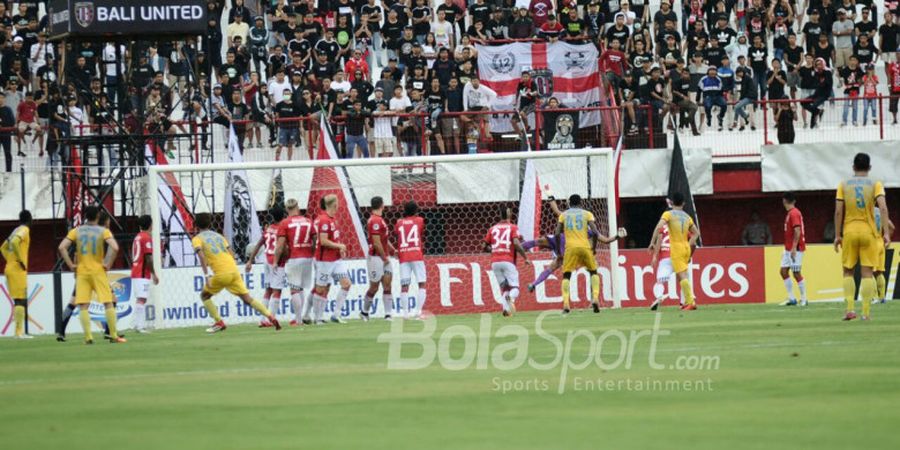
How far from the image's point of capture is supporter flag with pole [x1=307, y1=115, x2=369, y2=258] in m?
30.8

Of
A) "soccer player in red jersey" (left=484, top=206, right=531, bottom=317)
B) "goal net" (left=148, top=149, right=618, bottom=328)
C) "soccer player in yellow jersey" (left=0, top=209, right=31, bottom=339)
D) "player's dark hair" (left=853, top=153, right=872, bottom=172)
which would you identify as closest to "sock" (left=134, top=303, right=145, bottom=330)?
"goal net" (left=148, top=149, right=618, bottom=328)

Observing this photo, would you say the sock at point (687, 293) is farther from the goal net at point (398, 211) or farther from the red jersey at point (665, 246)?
the goal net at point (398, 211)

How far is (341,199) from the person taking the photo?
31.0m

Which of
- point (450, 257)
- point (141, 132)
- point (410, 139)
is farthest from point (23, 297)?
point (410, 139)

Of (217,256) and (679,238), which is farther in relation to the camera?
(679,238)

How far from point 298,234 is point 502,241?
370cm

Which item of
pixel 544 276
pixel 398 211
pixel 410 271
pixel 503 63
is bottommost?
pixel 544 276

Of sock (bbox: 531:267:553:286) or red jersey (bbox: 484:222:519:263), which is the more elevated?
red jersey (bbox: 484:222:519:263)

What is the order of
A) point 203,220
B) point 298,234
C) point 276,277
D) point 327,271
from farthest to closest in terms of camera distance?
point 276,277 < point 298,234 < point 327,271 < point 203,220

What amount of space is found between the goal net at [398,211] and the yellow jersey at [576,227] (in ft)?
9.57

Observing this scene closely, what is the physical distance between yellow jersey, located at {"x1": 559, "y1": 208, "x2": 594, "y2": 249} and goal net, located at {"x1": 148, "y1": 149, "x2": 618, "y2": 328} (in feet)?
9.57

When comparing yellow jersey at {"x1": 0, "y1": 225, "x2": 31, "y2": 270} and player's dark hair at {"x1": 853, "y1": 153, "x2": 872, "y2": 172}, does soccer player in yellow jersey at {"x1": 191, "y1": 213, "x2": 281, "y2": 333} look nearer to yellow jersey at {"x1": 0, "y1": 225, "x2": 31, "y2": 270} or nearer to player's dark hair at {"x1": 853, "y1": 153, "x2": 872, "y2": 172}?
yellow jersey at {"x1": 0, "y1": 225, "x2": 31, "y2": 270}

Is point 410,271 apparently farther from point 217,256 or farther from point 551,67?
point 551,67

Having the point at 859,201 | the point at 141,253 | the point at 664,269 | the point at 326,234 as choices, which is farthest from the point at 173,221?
the point at 859,201
